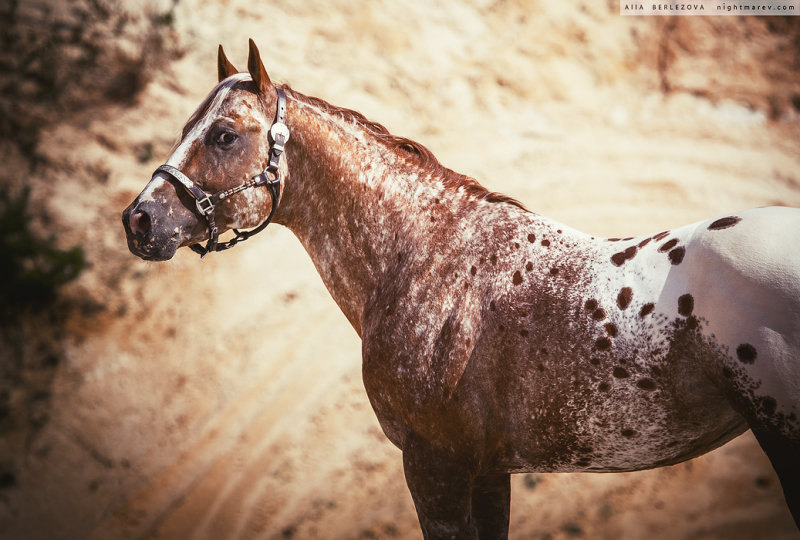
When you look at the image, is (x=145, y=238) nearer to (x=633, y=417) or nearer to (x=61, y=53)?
(x=633, y=417)

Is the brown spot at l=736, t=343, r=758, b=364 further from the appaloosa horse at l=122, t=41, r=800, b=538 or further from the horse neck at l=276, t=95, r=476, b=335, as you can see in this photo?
the horse neck at l=276, t=95, r=476, b=335

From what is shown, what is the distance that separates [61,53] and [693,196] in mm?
8714

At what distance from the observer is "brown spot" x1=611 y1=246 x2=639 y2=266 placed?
250 cm

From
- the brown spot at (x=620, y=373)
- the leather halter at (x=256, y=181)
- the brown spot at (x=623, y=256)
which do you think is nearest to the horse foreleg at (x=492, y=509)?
the brown spot at (x=620, y=373)

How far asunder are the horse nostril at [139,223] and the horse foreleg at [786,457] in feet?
9.03

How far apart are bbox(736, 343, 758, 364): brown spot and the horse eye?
2382 mm

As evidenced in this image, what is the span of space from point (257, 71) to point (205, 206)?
0.71 metres

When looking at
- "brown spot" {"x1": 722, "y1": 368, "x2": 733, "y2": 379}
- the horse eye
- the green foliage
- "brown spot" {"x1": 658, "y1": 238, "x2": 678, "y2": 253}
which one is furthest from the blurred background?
the horse eye

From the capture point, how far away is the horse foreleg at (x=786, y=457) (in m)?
2.14

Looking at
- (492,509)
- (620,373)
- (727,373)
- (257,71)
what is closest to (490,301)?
(620,373)

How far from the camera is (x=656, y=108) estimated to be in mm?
8930

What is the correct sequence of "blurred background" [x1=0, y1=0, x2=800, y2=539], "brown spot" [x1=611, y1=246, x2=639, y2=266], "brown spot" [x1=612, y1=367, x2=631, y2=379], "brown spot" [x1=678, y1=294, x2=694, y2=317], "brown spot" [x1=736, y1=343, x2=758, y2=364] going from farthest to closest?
"blurred background" [x1=0, y1=0, x2=800, y2=539] → "brown spot" [x1=611, y1=246, x2=639, y2=266] → "brown spot" [x1=612, y1=367, x2=631, y2=379] → "brown spot" [x1=678, y1=294, x2=694, y2=317] → "brown spot" [x1=736, y1=343, x2=758, y2=364]

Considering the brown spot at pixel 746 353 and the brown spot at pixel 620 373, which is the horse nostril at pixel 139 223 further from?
the brown spot at pixel 746 353

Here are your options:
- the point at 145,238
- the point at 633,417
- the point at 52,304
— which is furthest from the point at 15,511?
the point at 633,417
